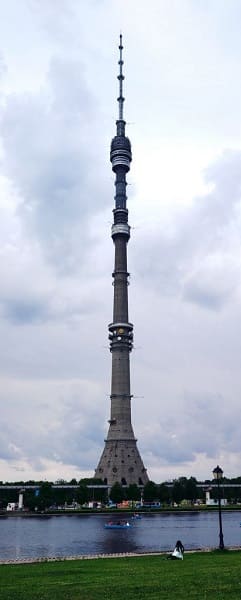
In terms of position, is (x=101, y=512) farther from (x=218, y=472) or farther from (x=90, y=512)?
(x=218, y=472)

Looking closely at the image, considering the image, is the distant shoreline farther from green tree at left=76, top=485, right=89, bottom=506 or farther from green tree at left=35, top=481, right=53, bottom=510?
green tree at left=76, top=485, right=89, bottom=506

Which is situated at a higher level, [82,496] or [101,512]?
[82,496]

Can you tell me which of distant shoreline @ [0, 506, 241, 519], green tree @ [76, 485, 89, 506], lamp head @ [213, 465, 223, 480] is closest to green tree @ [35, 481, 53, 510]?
distant shoreline @ [0, 506, 241, 519]

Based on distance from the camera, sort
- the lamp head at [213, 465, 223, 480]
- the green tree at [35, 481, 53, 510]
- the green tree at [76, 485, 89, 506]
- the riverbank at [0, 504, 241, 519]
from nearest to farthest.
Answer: the lamp head at [213, 465, 223, 480]
the riverbank at [0, 504, 241, 519]
the green tree at [35, 481, 53, 510]
the green tree at [76, 485, 89, 506]

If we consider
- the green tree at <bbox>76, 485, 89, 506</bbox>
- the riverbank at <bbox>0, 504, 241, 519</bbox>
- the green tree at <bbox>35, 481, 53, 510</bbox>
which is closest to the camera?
the riverbank at <bbox>0, 504, 241, 519</bbox>

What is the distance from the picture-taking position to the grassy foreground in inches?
978

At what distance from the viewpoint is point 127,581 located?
2939cm

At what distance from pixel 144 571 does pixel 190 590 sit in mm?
9491

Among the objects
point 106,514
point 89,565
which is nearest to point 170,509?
point 106,514

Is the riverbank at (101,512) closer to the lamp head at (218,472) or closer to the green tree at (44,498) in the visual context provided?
the green tree at (44,498)

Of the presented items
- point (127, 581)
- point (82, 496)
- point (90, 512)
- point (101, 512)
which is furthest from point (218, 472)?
point (82, 496)

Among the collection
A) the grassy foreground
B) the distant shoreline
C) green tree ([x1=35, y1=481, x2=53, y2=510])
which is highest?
green tree ([x1=35, y1=481, x2=53, y2=510])

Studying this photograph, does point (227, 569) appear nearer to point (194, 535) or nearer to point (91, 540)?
point (91, 540)

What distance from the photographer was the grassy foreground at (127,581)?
2484cm
